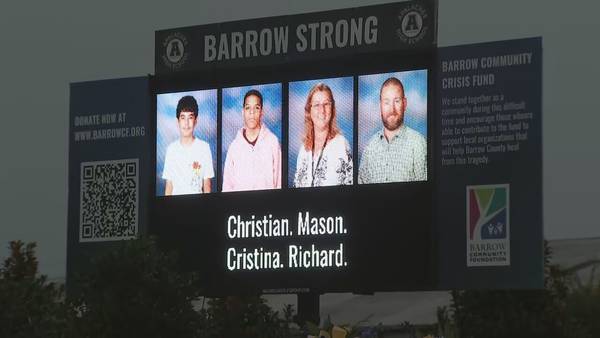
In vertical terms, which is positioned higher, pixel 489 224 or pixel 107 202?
pixel 107 202

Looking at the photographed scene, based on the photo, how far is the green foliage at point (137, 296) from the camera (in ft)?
62.6

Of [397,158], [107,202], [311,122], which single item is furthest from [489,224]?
[107,202]

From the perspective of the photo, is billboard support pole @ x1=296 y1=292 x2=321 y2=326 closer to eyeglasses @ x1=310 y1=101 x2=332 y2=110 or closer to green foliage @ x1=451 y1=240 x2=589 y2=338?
eyeglasses @ x1=310 y1=101 x2=332 y2=110

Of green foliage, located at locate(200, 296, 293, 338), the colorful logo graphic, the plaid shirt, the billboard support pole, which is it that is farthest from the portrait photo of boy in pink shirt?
green foliage, located at locate(200, 296, 293, 338)

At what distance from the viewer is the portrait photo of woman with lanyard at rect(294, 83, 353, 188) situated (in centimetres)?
1900

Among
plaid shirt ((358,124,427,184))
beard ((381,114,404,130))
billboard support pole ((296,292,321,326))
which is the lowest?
A: billboard support pole ((296,292,321,326))

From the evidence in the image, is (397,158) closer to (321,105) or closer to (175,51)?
(321,105)

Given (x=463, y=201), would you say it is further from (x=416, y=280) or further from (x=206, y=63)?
(x=206, y=63)

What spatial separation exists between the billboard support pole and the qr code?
10.0 feet

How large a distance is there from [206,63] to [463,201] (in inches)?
176

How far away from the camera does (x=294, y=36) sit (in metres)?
20.1

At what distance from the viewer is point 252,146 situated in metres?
19.7

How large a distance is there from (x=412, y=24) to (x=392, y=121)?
146 centimetres

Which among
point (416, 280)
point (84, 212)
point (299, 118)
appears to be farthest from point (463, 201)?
point (84, 212)
